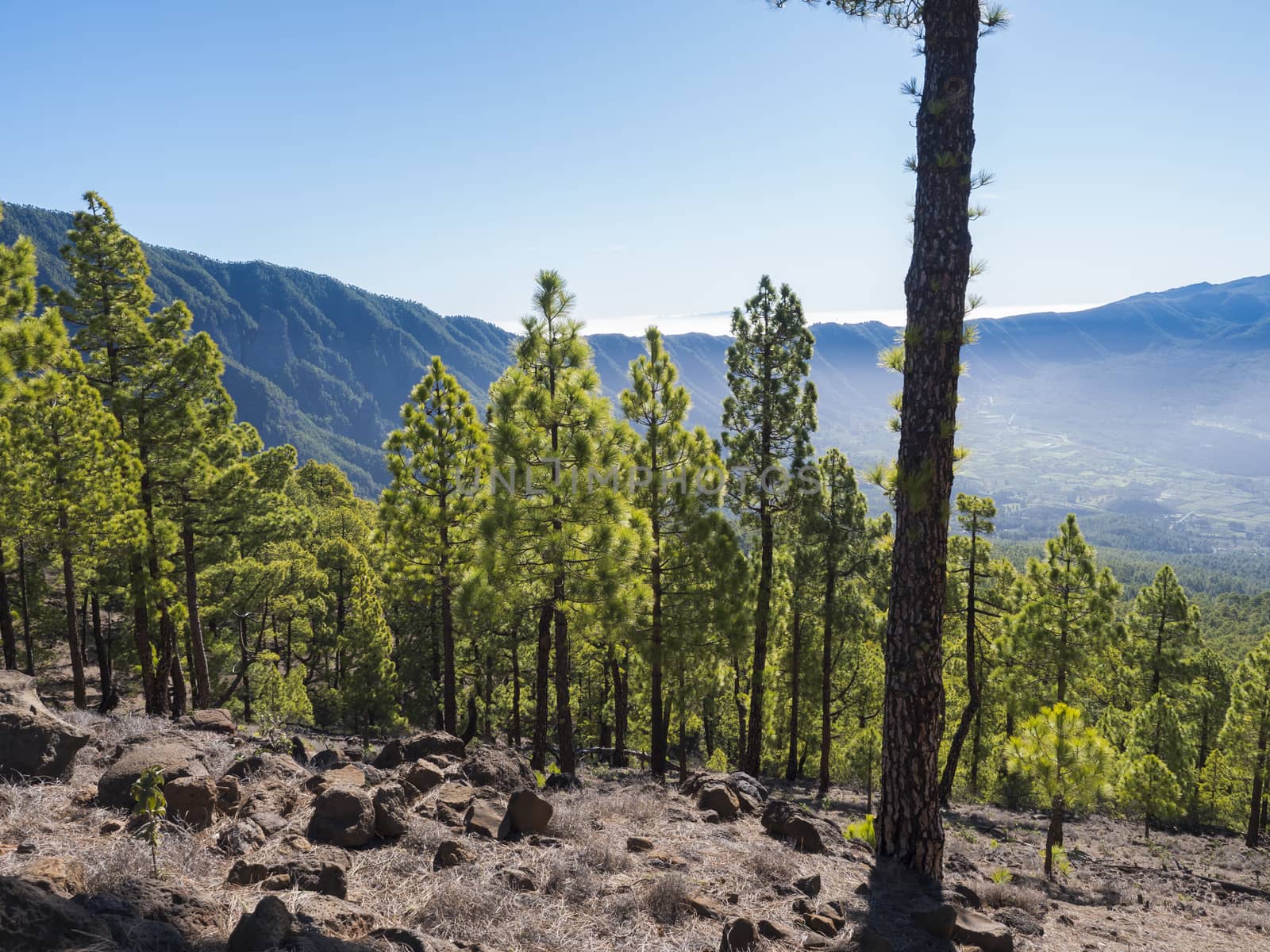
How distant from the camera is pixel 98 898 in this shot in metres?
3.41

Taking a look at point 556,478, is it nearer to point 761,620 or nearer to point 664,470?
point 664,470

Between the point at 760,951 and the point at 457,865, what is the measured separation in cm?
231

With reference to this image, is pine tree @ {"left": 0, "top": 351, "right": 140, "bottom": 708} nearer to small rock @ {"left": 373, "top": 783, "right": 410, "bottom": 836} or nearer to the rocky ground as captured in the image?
the rocky ground

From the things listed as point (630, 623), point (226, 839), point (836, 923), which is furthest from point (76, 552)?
point (836, 923)

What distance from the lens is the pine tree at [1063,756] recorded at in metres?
10.4

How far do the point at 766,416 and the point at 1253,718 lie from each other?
19348 mm

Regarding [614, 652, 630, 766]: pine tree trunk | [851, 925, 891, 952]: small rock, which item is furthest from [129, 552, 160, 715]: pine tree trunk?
[851, 925, 891, 952]: small rock

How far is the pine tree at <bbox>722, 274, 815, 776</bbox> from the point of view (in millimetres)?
16906

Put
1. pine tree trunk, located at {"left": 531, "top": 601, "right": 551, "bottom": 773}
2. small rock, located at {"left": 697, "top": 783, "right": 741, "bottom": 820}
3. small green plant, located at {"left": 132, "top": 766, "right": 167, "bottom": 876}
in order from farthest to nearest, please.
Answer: pine tree trunk, located at {"left": 531, "top": 601, "right": 551, "bottom": 773}
small rock, located at {"left": 697, "top": 783, "right": 741, "bottom": 820}
small green plant, located at {"left": 132, "top": 766, "right": 167, "bottom": 876}

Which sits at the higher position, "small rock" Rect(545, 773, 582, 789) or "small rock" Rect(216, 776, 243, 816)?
"small rock" Rect(216, 776, 243, 816)

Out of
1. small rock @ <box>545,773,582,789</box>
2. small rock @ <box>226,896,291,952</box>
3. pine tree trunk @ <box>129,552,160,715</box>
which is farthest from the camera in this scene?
pine tree trunk @ <box>129,552,160,715</box>

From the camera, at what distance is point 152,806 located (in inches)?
172

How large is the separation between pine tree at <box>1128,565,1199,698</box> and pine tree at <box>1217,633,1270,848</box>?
5.16 m

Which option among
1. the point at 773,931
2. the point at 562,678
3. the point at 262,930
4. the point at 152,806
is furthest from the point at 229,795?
the point at 562,678
